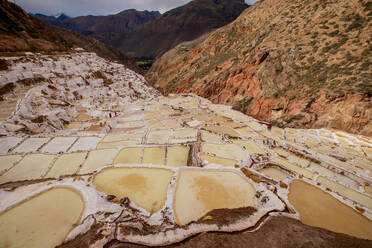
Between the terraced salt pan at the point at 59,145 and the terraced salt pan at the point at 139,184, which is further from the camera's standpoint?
the terraced salt pan at the point at 59,145

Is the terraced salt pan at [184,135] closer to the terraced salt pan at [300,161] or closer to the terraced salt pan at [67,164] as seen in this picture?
the terraced salt pan at [67,164]

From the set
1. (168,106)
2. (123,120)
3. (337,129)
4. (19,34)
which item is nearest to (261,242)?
(123,120)

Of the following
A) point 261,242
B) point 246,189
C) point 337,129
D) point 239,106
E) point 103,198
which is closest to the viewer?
point 261,242

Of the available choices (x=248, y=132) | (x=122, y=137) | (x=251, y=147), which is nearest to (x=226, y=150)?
(x=251, y=147)

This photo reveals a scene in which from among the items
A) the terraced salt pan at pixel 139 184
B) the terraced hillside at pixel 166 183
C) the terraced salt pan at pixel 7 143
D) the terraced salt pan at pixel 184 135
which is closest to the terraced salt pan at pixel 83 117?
the terraced hillside at pixel 166 183

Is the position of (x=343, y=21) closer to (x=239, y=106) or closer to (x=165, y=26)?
(x=239, y=106)

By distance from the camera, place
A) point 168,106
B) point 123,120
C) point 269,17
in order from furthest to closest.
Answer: point 269,17 < point 168,106 < point 123,120

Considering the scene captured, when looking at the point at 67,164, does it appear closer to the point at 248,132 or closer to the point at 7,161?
the point at 7,161
